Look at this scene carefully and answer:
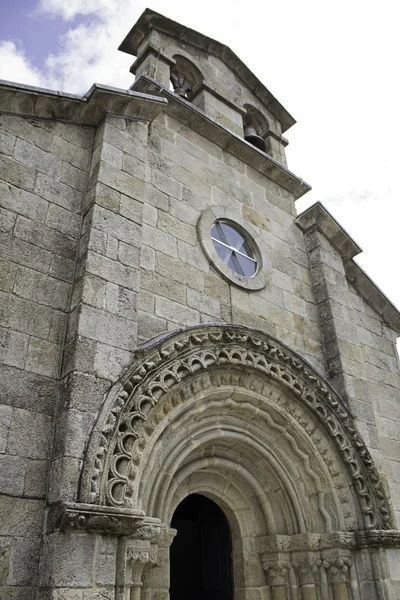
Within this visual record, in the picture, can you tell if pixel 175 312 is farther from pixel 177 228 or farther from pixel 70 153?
pixel 70 153

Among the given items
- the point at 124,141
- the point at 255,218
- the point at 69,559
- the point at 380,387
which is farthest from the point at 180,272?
the point at 380,387

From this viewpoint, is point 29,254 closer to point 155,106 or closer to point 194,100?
point 155,106

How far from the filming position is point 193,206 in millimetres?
6328

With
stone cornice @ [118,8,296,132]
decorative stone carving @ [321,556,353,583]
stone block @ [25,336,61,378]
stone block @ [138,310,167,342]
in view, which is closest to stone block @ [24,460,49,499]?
stone block @ [25,336,61,378]

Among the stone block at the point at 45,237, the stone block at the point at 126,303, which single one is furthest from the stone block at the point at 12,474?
the stone block at the point at 45,237

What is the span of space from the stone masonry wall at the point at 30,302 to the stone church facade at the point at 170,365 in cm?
1

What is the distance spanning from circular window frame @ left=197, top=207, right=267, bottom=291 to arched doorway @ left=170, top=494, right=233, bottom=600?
9.03 ft

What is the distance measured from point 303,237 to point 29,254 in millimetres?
4567

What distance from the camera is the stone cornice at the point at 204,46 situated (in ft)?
26.1

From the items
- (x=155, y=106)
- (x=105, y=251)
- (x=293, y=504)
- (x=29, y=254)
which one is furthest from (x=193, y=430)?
(x=155, y=106)

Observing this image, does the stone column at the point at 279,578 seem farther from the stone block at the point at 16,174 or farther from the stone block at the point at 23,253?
the stone block at the point at 16,174

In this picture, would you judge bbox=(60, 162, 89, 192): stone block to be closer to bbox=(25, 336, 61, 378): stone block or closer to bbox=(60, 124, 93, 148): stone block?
bbox=(60, 124, 93, 148): stone block

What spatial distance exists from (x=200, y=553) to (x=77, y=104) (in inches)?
218

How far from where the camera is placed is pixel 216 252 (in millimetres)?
6184
